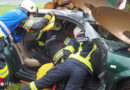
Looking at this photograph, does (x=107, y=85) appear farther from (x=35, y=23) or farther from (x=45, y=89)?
(x=35, y=23)

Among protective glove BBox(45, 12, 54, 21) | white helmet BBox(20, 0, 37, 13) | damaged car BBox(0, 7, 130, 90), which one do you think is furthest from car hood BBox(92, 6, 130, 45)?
white helmet BBox(20, 0, 37, 13)

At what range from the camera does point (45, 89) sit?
280 cm

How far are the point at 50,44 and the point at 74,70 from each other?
43.0 inches

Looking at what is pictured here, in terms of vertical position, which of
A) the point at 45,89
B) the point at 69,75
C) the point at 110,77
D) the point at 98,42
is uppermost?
the point at 98,42

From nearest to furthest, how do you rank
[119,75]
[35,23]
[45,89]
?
[119,75] → [45,89] → [35,23]

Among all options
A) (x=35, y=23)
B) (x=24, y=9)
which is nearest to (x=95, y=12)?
(x=35, y=23)

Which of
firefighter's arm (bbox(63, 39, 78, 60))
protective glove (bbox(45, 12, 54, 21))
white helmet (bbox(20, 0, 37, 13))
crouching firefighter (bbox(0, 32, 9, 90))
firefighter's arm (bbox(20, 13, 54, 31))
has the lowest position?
crouching firefighter (bbox(0, 32, 9, 90))

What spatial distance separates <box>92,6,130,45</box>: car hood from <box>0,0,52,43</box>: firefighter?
106cm

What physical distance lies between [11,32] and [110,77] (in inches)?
78.3

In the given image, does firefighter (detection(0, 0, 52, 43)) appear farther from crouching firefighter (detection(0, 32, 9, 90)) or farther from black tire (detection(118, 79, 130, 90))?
black tire (detection(118, 79, 130, 90))

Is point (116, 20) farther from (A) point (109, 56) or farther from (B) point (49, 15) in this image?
(B) point (49, 15)

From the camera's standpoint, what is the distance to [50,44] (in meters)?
3.51

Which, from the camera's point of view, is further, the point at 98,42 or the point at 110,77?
the point at 98,42

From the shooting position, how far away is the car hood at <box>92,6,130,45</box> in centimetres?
215
